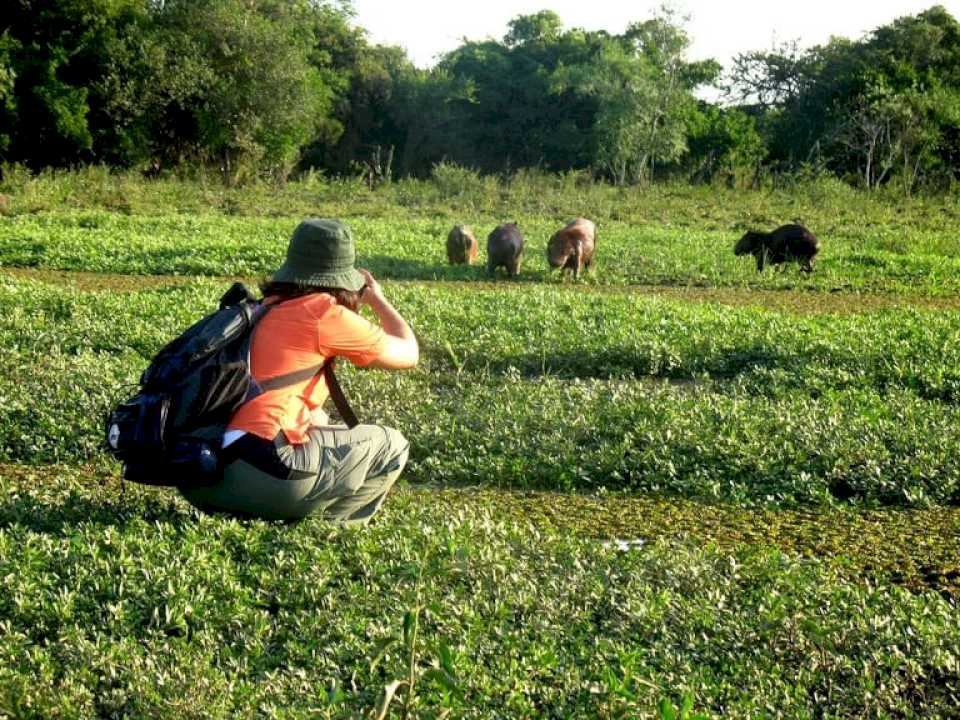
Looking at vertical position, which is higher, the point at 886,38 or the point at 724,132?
the point at 886,38

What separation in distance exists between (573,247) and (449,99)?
22833 millimetres

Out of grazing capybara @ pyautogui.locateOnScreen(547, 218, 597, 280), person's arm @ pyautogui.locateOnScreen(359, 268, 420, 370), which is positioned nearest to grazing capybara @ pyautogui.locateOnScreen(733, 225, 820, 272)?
grazing capybara @ pyautogui.locateOnScreen(547, 218, 597, 280)

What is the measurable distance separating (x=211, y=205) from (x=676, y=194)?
1078 centimetres

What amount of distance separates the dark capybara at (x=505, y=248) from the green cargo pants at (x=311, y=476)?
9363 mm

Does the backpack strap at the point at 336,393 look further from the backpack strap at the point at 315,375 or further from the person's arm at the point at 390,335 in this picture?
the person's arm at the point at 390,335

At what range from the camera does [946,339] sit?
9391 mm

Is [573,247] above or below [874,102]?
below

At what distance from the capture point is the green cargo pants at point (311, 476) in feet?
15.2

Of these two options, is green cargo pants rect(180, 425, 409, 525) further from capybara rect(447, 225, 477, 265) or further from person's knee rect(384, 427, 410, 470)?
capybara rect(447, 225, 477, 265)

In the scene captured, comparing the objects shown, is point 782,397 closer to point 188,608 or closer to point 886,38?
point 188,608

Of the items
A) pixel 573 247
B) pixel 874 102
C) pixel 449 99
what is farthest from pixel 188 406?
pixel 449 99

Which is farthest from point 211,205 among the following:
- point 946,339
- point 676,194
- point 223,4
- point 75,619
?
point 75,619

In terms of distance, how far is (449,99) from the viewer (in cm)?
3619

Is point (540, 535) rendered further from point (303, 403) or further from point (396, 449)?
point (303, 403)
